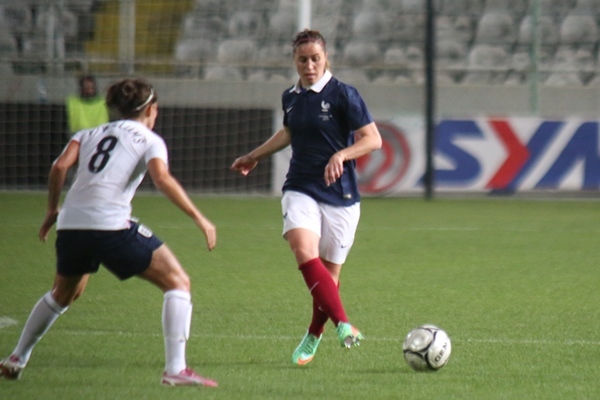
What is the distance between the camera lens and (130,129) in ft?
17.0

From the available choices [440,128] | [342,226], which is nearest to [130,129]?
[342,226]

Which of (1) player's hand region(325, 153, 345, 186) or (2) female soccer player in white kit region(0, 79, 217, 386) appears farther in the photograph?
(1) player's hand region(325, 153, 345, 186)

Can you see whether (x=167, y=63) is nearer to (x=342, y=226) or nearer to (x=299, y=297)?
(x=299, y=297)

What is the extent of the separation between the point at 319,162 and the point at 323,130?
0.17 meters

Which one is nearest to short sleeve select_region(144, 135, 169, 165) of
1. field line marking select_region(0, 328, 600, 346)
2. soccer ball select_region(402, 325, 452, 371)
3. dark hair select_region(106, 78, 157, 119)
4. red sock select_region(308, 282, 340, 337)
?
dark hair select_region(106, 78, 157, 119)

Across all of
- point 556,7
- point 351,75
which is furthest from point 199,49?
point 556,7

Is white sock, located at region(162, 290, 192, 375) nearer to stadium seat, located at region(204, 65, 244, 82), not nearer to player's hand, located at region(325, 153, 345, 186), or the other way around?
player's hand, located at region(325, 153, 345, 186)

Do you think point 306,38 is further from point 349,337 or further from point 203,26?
point 203,26

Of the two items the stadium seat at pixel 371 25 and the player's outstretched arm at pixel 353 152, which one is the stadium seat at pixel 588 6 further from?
the player's outstretched arm at pixel 353 152

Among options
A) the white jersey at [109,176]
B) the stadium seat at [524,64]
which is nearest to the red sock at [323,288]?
the white jersey at [109,176]

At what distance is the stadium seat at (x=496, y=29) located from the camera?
20922 mm

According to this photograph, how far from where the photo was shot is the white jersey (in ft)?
16.8

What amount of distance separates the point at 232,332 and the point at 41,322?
1834mm

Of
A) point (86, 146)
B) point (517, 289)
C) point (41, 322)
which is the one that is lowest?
point (517, 289)
